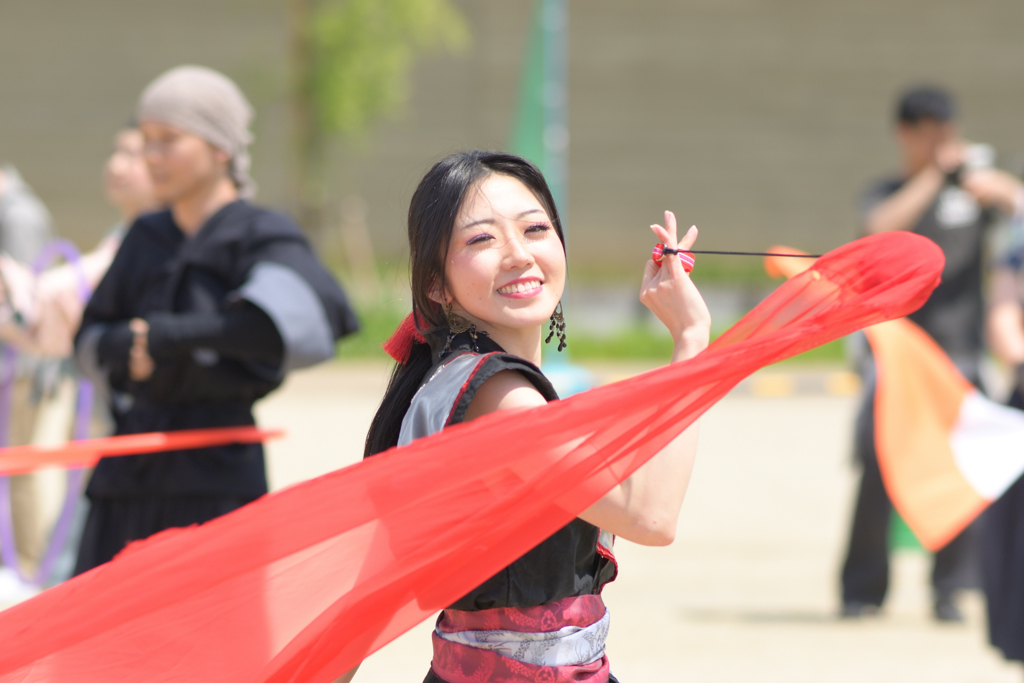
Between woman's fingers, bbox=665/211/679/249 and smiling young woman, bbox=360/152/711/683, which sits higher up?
woman's fingers, bbox=665/211/679/249

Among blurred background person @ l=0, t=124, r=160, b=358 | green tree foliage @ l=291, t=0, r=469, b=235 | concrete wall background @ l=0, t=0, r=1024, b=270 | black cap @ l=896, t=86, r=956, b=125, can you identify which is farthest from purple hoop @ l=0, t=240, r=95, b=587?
concrete wall background @ l=0, t=0, r=1024, b=270

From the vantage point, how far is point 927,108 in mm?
6348

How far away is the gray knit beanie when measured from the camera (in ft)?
12.4

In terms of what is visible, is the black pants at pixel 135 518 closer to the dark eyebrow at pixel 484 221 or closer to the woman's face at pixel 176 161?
A: the woman's face at pixel 176 161

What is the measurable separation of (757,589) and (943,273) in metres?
1.71

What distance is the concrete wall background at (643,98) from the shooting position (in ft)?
71.3

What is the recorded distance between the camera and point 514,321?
218 cm

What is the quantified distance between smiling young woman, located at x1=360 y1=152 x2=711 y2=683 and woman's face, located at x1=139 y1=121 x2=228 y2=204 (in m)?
1.64

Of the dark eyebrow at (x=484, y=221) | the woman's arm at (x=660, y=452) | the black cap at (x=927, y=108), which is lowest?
the woman's arm at (x=660, y=452)

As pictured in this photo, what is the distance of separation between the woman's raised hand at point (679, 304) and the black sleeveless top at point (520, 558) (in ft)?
0.74

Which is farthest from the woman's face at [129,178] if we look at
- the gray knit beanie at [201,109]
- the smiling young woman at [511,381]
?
the smiling young woman at [511,381]

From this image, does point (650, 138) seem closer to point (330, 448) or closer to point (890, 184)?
point (330, 448)

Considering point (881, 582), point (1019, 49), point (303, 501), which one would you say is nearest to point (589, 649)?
point (303, 501)

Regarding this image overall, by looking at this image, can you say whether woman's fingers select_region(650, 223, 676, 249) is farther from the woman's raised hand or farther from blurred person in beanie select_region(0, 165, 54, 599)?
blurred person in beanie select_region(0, 165, 54, 599)
